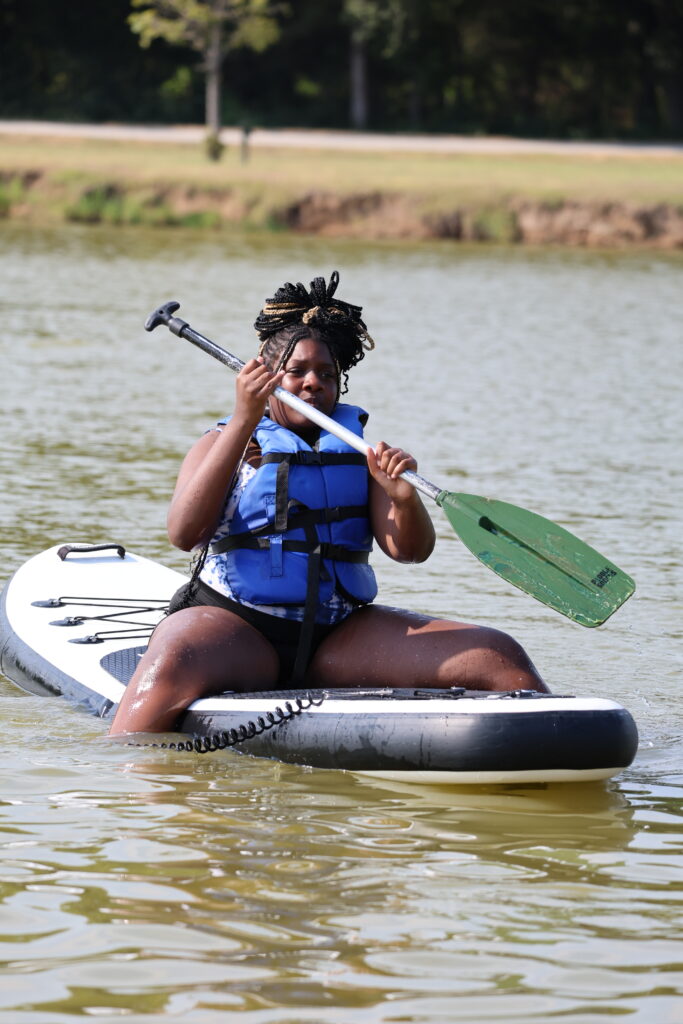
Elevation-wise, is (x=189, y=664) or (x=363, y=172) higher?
(x=363, y=172)

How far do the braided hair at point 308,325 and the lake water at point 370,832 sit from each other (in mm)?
1083

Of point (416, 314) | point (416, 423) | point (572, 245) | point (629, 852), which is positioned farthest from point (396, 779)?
point (572, 245)

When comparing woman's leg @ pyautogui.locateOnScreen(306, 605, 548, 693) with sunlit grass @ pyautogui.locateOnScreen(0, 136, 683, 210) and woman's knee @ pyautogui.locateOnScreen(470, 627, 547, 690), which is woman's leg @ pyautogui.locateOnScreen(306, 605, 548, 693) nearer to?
woman's knee @ pyautogui.locateOnScreen(470, 627, 547, 690)

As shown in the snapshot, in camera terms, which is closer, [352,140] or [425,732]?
[425,732]

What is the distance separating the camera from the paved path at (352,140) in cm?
3047

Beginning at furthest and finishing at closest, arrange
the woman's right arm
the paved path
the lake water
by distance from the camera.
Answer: the paved path, the woman's right arm, the lake water

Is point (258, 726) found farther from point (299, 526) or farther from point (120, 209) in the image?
point (120, 209)

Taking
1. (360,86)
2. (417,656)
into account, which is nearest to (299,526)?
(417,656)

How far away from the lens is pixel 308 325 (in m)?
4.77

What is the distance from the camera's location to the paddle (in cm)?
484

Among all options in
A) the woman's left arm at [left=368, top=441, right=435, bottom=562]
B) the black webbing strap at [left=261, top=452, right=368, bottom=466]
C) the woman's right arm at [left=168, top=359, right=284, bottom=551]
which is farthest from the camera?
the black webbing strap at [left=261, top=452, right=368, bottom=466]

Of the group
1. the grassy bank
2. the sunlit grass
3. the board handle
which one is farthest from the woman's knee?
the sunlit grass

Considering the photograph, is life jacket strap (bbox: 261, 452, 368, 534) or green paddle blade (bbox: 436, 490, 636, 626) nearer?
life jacket strap (bbox: 261, 452, 368, 534)

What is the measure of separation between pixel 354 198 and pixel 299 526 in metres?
18.5
